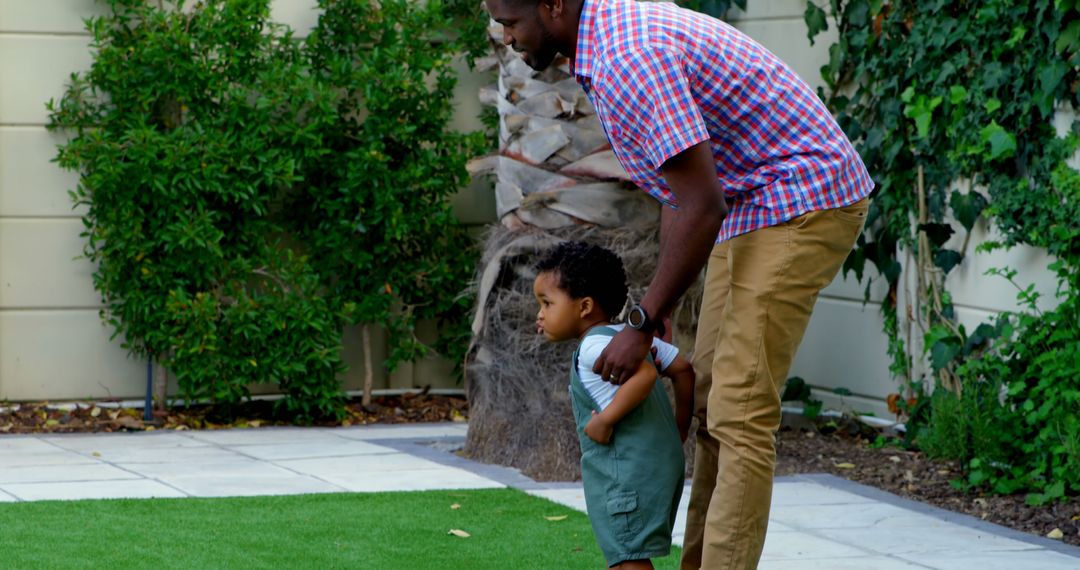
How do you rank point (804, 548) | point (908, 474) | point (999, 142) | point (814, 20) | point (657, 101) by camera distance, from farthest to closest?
point (814, 20) → point (908, 474) → point (999, 142) → point (804, 548) → point (657, 101)

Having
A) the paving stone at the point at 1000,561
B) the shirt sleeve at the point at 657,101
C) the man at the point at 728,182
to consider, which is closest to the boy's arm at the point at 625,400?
the man at the point at 728,182

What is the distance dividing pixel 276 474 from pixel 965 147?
3.09 meters

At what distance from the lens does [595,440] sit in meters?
3.72

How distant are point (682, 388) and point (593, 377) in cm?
29

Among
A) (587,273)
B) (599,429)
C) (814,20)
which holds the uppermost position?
(814,20)

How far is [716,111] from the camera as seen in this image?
3.50 meters

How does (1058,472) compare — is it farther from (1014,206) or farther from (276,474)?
(276,474)

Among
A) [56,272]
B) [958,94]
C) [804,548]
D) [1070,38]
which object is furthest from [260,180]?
[1070,38]

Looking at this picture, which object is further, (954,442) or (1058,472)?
(954,442)

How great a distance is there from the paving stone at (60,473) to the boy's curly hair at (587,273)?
2.68 m

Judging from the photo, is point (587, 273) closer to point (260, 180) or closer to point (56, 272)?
point (260, 180)

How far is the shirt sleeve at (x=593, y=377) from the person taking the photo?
3668 millimetres

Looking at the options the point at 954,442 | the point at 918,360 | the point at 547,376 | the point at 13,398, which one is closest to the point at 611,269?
the point at 547,376

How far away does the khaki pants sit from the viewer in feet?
11.8
